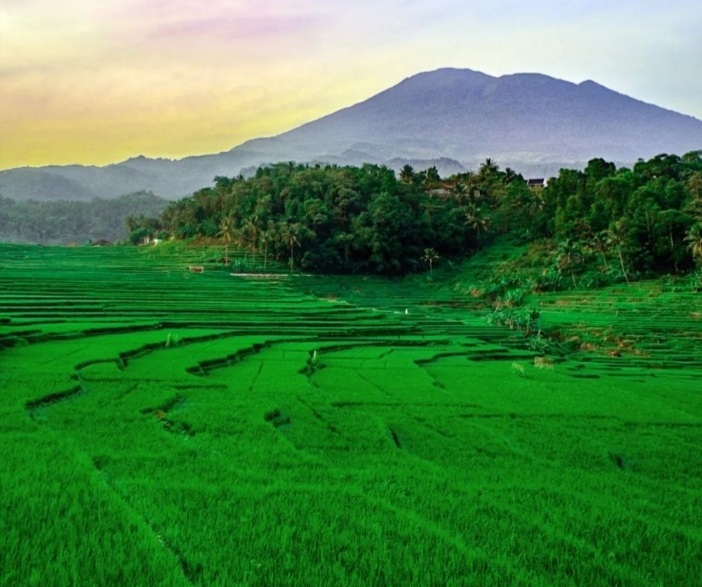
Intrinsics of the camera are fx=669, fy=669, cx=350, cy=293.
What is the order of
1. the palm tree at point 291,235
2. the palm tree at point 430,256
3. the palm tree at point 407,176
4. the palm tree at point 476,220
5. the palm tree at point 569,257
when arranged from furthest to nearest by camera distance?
the palm tree at point 407,176, the palm tree at point 476,220, the palm tree at point 430,256, the palm tree at point 291,235, the palm tree at point 569,257

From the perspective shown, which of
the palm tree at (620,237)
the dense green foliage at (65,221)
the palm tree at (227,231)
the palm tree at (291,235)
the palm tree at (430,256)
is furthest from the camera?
the dense green foliage at (65,221)

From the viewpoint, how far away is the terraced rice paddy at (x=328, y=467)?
4688mm

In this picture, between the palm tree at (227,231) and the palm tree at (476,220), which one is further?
the palm tree at (476,220)

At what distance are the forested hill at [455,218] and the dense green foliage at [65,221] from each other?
62.0m

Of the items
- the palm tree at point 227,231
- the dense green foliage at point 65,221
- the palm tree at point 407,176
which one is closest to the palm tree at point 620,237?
the palm tree at point 227,231

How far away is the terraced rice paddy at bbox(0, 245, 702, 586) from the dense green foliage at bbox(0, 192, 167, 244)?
11162cm

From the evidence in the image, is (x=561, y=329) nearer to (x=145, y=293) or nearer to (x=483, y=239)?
(x=145, y=293)

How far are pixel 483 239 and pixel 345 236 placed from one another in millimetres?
14784

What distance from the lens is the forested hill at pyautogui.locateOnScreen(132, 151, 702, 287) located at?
4600 centimetres

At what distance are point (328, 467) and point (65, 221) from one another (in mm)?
137553

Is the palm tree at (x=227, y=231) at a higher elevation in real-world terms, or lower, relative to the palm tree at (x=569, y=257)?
higher

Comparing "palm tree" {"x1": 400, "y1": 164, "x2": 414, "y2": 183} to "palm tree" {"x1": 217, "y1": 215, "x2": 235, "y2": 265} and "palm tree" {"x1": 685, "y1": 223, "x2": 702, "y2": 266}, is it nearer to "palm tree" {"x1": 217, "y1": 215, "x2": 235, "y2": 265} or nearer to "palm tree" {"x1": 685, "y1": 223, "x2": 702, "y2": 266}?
"palm tree" {"x1": 217, "y1": 215, "x2": 235, "y2": 265}

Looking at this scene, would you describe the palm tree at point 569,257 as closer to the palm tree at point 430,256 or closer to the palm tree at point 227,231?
the palm tree at point 430,256

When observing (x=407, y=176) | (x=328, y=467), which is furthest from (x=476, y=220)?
(x=328, y=467)
